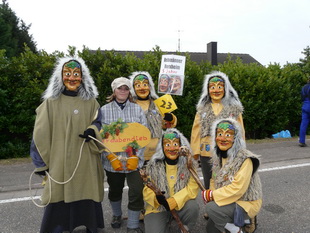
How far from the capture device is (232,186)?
2.58 m

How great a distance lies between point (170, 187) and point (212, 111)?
42.0 inches

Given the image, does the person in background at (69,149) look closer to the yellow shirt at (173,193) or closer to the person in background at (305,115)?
the yellow shirt at (173,193)

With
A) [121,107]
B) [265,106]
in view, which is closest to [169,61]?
[121,107]

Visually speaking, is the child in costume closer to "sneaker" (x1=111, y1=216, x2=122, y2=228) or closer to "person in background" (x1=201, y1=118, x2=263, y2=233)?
"person in background" (x1=201, y1=118, x2=263, y2=233)

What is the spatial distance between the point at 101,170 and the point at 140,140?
554 millimetres

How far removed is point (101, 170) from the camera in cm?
291

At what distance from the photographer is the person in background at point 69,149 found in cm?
262

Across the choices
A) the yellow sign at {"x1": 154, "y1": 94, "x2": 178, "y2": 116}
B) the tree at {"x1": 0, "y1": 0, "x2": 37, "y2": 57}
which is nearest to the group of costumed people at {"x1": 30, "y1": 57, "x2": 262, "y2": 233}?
the yellow sign at {"x1": 154, "y1": 94, "x2": 178, "y2": 116}

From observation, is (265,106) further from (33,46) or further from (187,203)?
(33,46)

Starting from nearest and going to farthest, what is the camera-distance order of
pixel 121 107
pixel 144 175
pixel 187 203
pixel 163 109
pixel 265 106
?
1. pixel 144 175
2. pixel 187 203
3. pixel 121 107
4. pixel 163 109
5. pixel 265 106

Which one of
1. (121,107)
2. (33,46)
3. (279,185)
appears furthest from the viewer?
(33,46)

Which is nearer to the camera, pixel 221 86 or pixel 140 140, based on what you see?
pixel 140 140

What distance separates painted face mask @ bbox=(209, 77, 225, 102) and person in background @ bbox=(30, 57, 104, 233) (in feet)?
4.61

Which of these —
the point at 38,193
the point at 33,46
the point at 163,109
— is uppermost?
the point at 33,46
